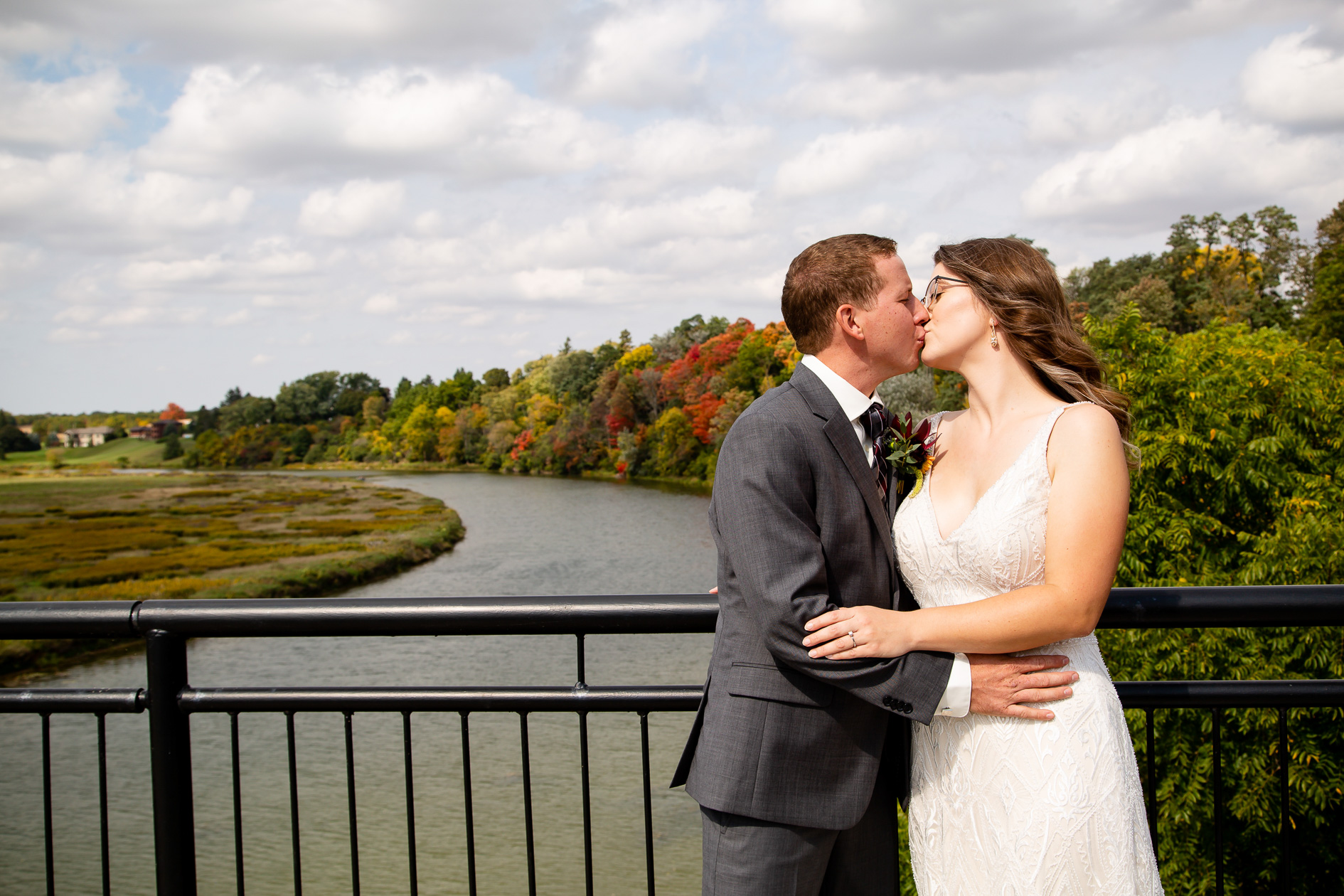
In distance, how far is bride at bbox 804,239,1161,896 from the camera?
5.56 feet

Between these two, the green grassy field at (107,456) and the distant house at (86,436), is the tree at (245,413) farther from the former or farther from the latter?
the distant house at (86,436)

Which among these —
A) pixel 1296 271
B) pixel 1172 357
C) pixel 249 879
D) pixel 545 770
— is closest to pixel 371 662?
pixel 545 770

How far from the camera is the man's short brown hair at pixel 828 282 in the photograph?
6.14 feet

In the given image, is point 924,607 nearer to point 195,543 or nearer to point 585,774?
point 585,774

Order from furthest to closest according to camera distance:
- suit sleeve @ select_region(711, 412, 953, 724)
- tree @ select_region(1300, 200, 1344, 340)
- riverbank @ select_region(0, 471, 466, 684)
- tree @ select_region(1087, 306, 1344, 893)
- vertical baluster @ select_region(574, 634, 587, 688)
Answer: tree @ select_region(1300, 200, 1344, 340) < riverbank @ select_region(0, 471, 466, 684) < tree @ select_region(1087, 306, 1344, 893) < vertical baluster @ select_region(574, 634, 587, 688) < suit sleeve @ select_region(711, 412, 953, 724)

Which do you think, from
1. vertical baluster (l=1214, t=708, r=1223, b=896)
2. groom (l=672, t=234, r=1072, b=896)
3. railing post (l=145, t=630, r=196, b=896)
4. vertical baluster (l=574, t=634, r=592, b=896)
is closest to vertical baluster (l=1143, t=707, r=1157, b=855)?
vertical baluster (l=1214, t=708, r=1223, b=896)

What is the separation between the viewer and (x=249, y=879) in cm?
1358

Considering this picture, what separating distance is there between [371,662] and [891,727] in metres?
22.5

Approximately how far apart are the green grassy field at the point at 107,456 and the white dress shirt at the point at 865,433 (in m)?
85.3

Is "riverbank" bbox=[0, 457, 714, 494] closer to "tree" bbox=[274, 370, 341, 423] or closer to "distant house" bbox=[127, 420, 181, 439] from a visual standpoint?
"distant house" bbox=[127, 420, 181, 439]

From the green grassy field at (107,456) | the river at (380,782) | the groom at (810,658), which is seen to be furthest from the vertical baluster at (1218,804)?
the green grassy field at (107,456)

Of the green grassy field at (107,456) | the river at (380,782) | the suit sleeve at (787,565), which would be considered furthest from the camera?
the green grassy field at (107,456)

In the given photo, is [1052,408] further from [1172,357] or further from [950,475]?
[1172,357]

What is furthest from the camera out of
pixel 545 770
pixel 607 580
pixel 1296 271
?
pixel 1296 271
